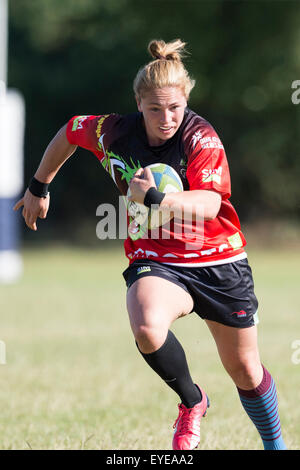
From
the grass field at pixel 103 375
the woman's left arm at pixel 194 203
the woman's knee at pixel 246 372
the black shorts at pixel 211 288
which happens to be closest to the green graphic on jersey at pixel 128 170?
the black shorts at pixel 211 288

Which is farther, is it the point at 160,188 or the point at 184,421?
the point at 184,421

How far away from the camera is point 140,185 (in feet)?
12.0

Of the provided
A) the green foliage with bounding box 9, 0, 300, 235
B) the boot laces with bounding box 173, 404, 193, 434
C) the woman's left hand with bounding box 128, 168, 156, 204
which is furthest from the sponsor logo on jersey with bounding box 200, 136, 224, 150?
the green foliage with bounding box 9, 0, 300, 235

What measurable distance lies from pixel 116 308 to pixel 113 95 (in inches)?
614

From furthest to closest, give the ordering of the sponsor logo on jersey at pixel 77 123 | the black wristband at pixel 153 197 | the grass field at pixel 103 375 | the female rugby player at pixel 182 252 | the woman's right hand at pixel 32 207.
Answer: the grass field at pixel 103 375, the woman's right hand at pixel 32 207, the sponsor logo on jersey at pixel 77 123, the female rugby player at pixel 182 252, the black wristband at pixel 153 197

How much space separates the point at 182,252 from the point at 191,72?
20.8m

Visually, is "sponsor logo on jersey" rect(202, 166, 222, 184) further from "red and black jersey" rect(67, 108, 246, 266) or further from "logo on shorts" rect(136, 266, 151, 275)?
"logo on shorts" rect(136, 266, 151, 275)

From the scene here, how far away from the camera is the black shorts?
3988 millimetres

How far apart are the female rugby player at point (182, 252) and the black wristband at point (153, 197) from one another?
0.04ft

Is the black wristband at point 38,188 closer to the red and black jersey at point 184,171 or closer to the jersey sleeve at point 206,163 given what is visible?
Result: the red and black jersey at point 184,171

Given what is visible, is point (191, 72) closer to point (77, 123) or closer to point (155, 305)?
point (77, 123)

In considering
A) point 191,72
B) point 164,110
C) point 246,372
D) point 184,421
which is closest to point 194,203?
point 164,110

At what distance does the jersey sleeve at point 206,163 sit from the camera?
12.6 feet

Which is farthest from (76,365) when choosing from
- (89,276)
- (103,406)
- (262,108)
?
(262,108)
